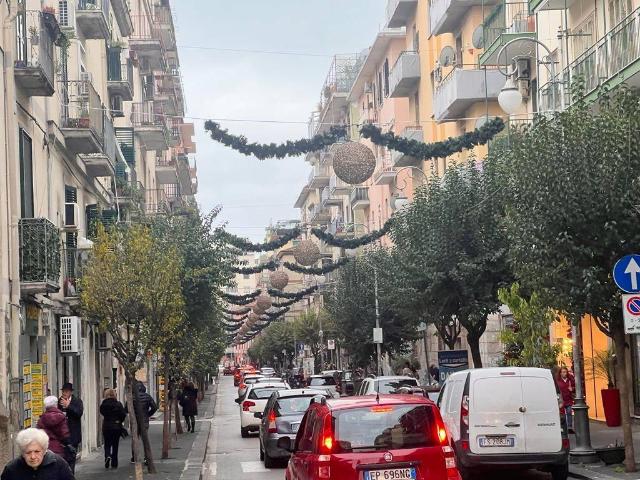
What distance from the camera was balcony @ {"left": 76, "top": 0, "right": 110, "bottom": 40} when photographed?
3250cm

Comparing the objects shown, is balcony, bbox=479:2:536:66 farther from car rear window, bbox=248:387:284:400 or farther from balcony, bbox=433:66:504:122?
car rear window, bbox=248:387:284:400

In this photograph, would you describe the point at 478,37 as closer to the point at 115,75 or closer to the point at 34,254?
the point at 115,75

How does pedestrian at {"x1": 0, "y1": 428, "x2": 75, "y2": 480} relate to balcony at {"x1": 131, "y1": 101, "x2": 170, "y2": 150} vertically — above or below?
below

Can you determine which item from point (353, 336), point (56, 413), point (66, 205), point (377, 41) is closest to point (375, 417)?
point (56, 413)

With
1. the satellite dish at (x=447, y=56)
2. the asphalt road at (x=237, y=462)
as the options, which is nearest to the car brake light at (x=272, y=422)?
the asphalt road at (x=237, y=462)

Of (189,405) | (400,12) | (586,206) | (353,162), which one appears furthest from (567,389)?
(400,12)

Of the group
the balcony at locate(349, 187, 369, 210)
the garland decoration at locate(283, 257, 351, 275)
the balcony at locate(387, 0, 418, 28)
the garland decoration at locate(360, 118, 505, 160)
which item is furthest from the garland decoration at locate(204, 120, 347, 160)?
the balcony at locate(349, 187, 369, 210)

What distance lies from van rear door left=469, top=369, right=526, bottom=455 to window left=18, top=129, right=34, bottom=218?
9671 mm

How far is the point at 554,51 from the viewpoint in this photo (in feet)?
115

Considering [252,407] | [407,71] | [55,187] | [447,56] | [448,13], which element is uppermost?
[407,71]

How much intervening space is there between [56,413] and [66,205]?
13.3 m

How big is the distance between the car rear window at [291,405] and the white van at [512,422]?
8333 millimetres

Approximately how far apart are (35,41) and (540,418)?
11.4 metres

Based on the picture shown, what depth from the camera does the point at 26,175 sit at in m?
24.0
